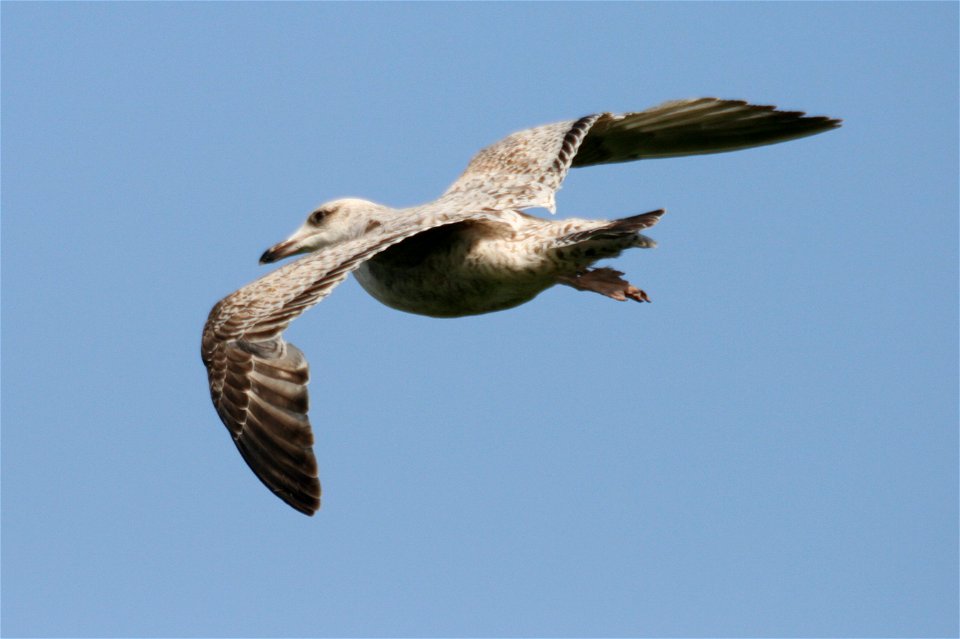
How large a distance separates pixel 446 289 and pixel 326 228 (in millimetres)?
1624

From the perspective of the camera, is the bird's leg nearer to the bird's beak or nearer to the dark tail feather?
the dark tail feather

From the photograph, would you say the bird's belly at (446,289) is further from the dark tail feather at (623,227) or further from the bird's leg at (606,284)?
the dark tail feather at (623,227)

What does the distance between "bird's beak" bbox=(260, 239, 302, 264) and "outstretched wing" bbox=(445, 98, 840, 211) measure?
4.30ft

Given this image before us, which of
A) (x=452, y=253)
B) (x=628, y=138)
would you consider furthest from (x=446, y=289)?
(x=628, y=138)

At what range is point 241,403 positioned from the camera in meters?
10.8

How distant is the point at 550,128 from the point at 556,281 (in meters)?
2.43

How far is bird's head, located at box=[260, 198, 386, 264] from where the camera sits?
42.8 feet

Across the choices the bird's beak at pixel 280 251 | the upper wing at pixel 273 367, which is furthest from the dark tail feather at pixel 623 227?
the bird's beak at pixel 280 251

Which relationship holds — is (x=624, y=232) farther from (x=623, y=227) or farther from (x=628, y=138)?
(x=628, y=138)

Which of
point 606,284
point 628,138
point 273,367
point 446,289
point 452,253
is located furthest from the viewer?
point 628,138

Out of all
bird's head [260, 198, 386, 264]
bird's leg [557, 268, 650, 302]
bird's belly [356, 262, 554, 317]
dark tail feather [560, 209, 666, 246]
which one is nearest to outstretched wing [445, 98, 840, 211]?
bird's head [260, 198, 386, 264]

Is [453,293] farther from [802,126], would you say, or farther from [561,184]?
[802,126]

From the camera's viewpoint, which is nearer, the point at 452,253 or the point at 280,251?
the point at 452,253

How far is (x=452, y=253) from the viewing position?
468 inches
